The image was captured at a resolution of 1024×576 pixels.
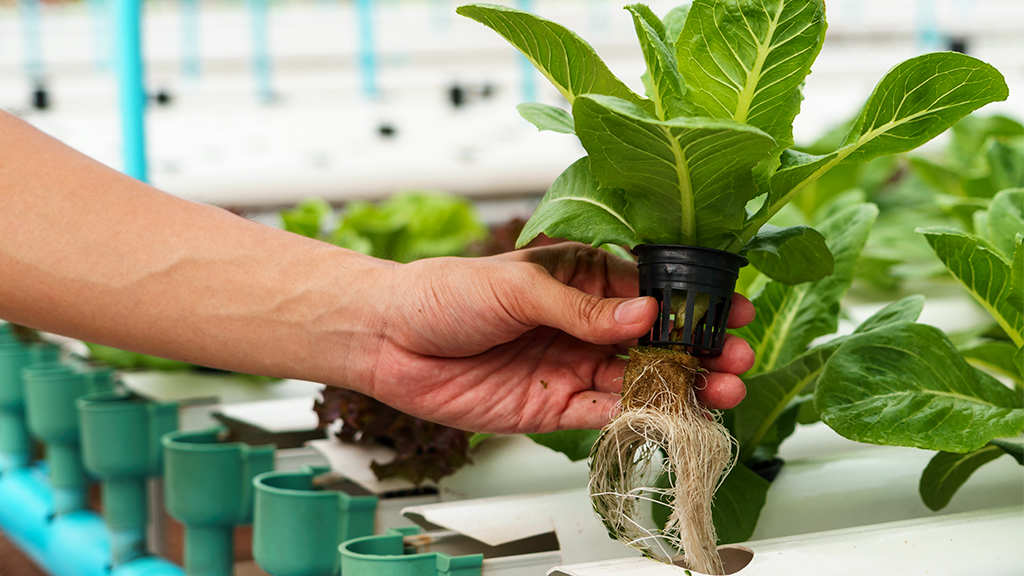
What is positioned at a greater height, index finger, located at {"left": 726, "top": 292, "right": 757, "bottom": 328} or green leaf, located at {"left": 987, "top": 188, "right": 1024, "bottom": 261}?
green leaf, located at {"left": 987, "top": 188, "right": 1024, "bottom": 261}

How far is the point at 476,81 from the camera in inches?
145

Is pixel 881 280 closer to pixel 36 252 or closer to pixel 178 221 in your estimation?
pixel 178 221

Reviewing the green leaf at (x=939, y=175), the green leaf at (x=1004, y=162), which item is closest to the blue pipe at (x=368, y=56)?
the green leaf at (x=939, y=175)

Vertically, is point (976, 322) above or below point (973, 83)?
below

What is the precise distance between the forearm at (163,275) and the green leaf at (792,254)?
0.33 meters

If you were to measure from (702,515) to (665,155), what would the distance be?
0.26 metres

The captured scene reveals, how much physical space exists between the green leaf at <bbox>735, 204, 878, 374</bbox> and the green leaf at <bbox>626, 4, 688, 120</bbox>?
28 centimetres

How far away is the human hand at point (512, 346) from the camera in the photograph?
655mm

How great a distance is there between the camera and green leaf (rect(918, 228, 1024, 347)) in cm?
70

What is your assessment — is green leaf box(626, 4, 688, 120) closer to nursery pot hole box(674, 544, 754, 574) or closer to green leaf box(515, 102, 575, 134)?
green leaf box(515, 102, 575, 134)

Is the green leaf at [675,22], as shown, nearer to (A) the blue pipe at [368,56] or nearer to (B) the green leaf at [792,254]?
(B) the green leaf at [792,254]

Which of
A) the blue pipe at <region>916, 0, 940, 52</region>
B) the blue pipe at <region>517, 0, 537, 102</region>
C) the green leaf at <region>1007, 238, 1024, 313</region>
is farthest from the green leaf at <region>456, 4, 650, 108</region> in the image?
the blue pipe at <region>916, 0, 940, 52</region>

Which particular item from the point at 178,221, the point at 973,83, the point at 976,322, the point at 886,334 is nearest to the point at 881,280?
the point at 976,322

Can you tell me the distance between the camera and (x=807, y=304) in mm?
836
